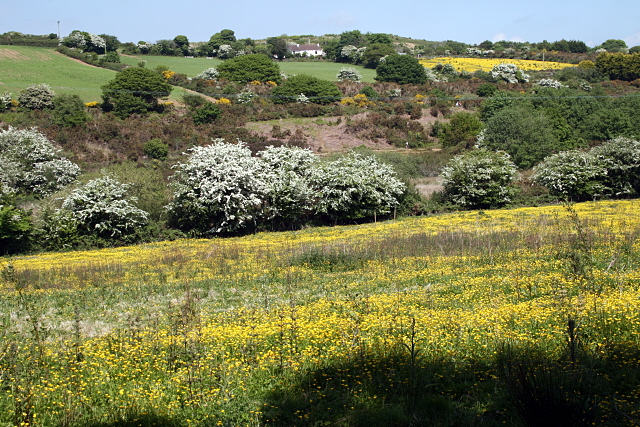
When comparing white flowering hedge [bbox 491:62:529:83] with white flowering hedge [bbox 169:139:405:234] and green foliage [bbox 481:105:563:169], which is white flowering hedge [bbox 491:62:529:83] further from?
white flowering hedge [bbox 169:139:405:234]

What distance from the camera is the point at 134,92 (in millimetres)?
69188

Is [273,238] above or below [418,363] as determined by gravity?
below

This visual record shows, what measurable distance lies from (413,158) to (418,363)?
43.6 meters

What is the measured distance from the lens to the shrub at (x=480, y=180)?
33.0 meters

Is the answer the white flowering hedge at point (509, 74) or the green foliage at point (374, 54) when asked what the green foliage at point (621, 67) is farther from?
the green foliage at point (374, 54)

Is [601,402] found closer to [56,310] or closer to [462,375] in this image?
[462,375]

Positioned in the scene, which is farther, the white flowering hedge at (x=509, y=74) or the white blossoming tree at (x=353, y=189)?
the white flowering hedge at (x=509, y=74)

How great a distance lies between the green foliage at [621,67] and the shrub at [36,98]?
94.9m

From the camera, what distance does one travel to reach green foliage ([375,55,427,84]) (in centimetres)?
9175

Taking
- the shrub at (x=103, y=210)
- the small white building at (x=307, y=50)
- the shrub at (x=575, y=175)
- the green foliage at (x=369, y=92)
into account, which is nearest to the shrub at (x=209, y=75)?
the green foliage at (x=369, y=92)

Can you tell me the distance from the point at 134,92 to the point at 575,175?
5825 centimetres


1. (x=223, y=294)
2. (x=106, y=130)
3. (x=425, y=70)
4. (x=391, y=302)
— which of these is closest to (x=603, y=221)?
(x=391, y=302)

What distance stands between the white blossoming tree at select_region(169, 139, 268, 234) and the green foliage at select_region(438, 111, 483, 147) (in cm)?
3654

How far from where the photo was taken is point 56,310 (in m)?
11.6
